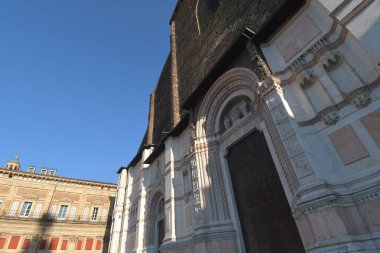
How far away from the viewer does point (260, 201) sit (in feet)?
19.6

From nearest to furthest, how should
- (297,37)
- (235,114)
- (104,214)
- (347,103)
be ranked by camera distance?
(347,103) < (297,37) < (235,114) < (104,214)

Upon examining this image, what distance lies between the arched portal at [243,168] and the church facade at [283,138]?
3cm

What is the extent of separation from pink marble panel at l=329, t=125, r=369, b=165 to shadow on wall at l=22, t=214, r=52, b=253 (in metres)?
31.2

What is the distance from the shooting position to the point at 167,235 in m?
8.50

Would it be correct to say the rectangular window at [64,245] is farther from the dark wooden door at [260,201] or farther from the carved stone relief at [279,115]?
the carved stone relief at [279,115]

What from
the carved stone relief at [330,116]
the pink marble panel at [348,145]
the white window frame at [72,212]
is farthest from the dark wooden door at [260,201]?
the white window frame at [72,212]

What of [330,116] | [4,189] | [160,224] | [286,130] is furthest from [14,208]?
[330,116]

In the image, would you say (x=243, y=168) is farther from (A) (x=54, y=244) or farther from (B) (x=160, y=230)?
(A) (x=54, y=244)

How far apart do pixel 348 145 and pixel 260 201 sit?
2705mm

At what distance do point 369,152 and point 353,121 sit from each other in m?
0.63

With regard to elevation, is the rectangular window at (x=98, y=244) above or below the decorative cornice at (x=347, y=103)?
above

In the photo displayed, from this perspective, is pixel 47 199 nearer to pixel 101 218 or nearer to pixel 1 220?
pixel 1 220

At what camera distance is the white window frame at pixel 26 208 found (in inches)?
1033

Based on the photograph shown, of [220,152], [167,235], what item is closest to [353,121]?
[220,152]
